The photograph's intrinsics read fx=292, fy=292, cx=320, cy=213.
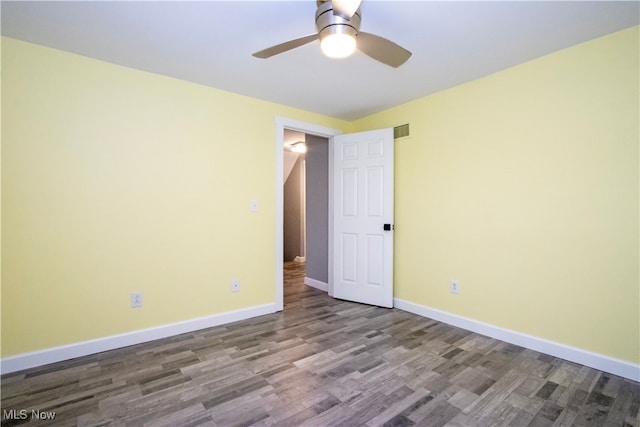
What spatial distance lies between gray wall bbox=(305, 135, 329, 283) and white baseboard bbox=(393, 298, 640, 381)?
4.94ft

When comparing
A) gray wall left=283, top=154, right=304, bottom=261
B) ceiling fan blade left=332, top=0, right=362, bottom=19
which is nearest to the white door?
ceiling fan blade left=332, top=0, right=362, bottom=19

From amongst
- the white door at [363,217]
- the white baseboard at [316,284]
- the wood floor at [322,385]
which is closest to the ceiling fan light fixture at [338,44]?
the white door at [363,217]

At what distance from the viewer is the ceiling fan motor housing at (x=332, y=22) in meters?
1.53

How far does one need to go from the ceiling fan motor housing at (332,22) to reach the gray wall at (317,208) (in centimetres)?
256

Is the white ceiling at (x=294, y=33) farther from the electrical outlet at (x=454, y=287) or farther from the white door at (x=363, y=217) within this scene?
the electrical outlet at (x=454, y=287)

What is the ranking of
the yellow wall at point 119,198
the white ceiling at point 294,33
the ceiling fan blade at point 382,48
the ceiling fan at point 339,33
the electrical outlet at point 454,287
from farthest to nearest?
the electrical outlet at point 454,287 → the yellow wall at point 119,198 → the white ceiling at point 294,33 → the ceiling fan blade at point 382,48 → the ceiling fan at point 339,33

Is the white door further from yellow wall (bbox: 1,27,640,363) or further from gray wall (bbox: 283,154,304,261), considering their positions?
gray wall (bbox: 283,154,304,261)

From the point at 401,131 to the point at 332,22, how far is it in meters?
2.04

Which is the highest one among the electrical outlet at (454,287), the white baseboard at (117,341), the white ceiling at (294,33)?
the white ceiling at (294,33)

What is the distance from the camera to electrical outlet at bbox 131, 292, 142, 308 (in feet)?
8.09

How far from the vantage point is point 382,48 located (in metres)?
1.71

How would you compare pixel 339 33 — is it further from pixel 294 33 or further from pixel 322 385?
pixel 322 385

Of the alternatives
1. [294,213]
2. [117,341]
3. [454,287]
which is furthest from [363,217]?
[294,213]

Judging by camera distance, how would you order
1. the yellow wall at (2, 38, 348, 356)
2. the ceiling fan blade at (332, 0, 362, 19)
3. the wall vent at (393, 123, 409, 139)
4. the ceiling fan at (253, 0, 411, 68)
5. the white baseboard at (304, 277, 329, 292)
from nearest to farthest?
the ceiling fan blade at (332, 0, 362, 19) < the ceiling fan at (253, 0, 411, 68) < the yellow wall at (2, 38, 348, 356) < the wall vent at (393, 123, 409, 139) < the white baseboard at (304, 277, 329, 292)
